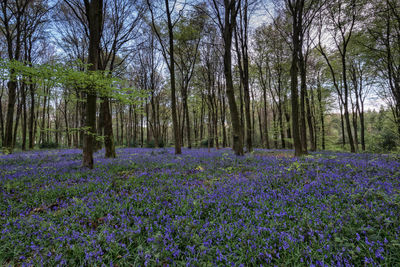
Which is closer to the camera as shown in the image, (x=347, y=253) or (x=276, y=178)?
(x=347, y=253)

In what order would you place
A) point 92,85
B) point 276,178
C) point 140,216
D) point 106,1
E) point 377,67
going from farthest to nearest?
point 377,67 → point 106,1 → point 92,85 → point 276,178 → point 140,216

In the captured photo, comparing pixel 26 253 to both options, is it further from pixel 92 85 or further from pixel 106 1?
pixel 106 1

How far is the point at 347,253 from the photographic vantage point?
6.72ft

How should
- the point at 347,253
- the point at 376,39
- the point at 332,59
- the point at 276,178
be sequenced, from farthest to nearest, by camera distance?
1. the point at 332,59
2. the point at 376,39
3. the point at 276,178
4. the point at 347,253

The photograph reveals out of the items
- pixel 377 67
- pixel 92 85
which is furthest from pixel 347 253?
pixel 377 67

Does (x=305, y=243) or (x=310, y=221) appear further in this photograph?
(x=310, y=221)

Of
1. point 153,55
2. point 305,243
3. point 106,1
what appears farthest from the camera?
point 153,55

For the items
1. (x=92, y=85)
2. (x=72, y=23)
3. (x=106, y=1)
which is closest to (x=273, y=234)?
(x=92, y=85)

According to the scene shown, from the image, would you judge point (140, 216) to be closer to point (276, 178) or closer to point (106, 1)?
point (276, 178)

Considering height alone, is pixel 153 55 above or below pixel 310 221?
above

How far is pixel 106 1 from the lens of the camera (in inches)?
513

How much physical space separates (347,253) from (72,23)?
24.1 meters

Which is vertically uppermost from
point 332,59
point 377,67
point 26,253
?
point 332,59

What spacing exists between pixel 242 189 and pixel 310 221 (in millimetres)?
1863
